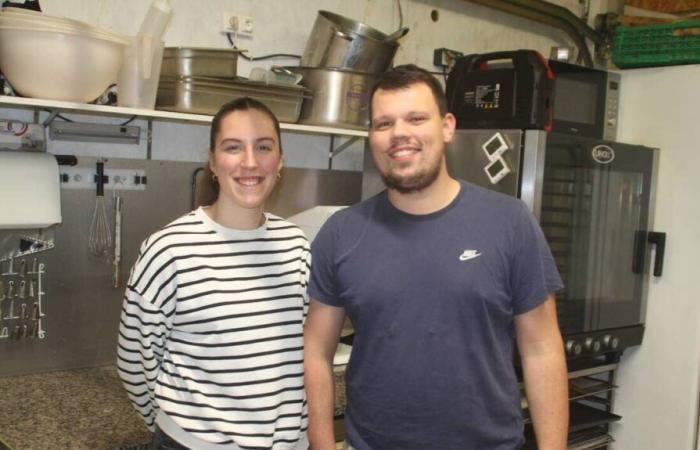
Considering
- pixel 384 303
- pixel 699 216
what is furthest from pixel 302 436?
pixel 699 216

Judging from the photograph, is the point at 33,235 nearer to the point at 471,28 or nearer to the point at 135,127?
the point at 135,127

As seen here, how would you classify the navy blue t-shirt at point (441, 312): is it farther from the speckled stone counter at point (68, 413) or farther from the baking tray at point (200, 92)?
the baking tray at point (200, 92)

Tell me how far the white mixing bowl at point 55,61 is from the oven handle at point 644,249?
1987 mm

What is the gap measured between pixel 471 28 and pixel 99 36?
198 cm

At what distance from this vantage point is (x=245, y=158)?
4.42ft

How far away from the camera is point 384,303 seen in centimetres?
137

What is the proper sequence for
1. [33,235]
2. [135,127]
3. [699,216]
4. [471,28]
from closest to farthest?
[33,235], [135,127], [699,216], [471,28]

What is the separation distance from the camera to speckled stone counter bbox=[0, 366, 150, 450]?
5.12 feet

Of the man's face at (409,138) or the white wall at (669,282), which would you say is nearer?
the man's face at (409,138)

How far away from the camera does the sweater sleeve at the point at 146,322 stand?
50.9 inches

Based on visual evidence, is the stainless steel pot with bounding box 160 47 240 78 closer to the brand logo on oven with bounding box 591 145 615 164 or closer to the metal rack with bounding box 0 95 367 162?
the metal rack with bounding box 0 95 367 162

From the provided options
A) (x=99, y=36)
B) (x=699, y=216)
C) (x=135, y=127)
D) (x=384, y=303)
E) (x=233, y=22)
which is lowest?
(x=384, y=303)

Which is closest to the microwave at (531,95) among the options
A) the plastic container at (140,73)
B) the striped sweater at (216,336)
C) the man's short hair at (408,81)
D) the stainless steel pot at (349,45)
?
the stainless steel pot at (349,45)

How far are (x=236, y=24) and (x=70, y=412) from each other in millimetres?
1402
